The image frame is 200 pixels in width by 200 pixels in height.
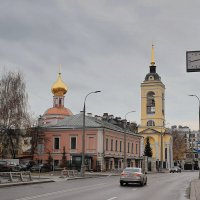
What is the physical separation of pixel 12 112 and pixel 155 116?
68.9 meters

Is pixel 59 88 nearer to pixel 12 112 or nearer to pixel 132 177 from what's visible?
pixel 12 112

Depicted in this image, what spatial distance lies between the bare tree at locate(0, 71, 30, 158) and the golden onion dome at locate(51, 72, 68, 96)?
125ft

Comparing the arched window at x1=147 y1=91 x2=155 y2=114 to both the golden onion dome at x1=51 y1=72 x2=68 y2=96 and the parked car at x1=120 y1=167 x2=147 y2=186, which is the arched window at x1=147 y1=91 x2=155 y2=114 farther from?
the parked car at x1=120 y1=167 x2=147 y2=186

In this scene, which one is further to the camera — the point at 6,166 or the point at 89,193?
the point at 6,166

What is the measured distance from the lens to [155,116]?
12356cm

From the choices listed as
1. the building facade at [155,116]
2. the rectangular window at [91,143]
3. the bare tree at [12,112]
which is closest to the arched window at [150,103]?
the building facade at [155,116]

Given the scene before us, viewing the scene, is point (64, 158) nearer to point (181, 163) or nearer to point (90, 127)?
point (90, 127)

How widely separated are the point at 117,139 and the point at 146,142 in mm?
43913

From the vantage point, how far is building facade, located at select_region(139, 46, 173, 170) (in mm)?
123062

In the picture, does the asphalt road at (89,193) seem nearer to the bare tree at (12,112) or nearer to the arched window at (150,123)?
the bare tree at (12,112)

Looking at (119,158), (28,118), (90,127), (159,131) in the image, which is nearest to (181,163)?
(159,131)

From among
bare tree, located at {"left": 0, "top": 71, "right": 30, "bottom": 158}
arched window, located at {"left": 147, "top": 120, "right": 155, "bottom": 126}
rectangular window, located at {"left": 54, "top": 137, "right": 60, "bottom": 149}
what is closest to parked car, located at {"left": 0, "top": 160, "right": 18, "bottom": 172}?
bare tree, located at {"left": 0, "top": 71, "right": 30, "bottom": 158}

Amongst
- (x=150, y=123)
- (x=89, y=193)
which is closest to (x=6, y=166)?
(x=89, y=193)

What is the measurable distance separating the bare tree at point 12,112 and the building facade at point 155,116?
2535 inches
